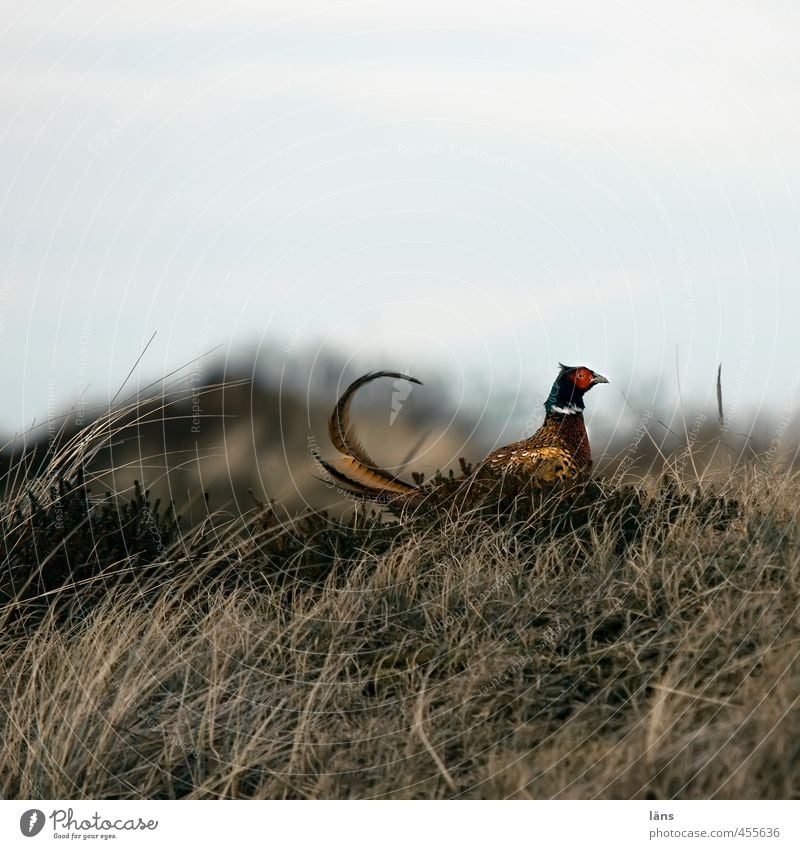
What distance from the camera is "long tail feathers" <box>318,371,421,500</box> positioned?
6523 millimetres

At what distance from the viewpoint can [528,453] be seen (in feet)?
21.6

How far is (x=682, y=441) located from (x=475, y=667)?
2.69 m

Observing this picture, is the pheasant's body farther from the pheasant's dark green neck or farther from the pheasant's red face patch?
the pheasant's red face patch

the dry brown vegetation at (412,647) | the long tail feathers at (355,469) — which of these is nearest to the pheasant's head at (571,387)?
the dry brown vegetation at (412,647)

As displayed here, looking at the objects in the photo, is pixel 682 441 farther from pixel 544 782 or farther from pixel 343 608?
pixel 544 782

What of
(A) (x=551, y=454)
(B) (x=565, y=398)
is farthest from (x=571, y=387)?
(A) (x=551, y=454)

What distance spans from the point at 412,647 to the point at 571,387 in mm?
2153

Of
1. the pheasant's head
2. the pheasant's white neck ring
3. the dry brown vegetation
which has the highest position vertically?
the pheasant's head

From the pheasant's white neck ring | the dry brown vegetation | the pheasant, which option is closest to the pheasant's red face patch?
the pheasant

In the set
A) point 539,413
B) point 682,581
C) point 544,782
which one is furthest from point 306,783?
point 539,413

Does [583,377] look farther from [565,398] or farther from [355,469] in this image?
[355,469]

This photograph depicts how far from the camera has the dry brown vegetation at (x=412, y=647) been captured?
15.1 feet

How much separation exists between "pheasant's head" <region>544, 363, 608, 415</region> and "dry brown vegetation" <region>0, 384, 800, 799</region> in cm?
55
